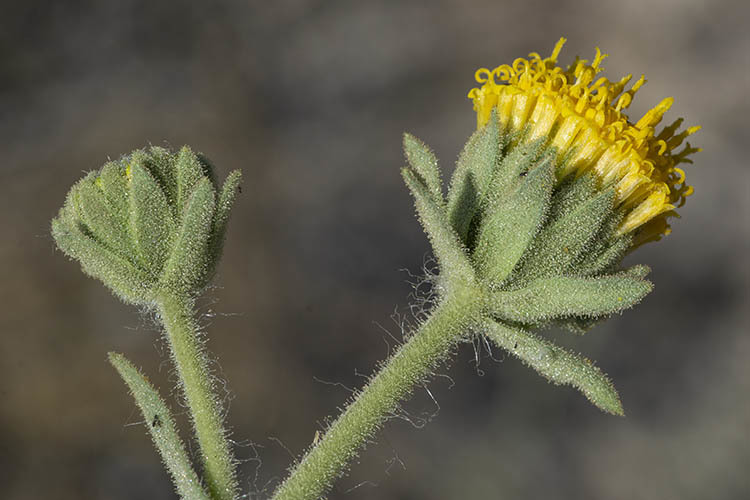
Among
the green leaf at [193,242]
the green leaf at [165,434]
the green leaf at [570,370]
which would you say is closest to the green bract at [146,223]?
the green leaf at [193,242]

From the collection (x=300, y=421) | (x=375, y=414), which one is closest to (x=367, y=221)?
(x=300, y=421)

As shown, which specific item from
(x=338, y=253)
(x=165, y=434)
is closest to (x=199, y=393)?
(x=165, y=434)

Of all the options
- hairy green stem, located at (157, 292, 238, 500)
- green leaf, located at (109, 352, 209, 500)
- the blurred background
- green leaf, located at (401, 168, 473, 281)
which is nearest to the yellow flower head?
green leaf, located at (401, 168, 473, 281)

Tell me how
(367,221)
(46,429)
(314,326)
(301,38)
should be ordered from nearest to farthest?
1. (46,429)
2. (314,326)
3. (367,221)
4. (301,38)

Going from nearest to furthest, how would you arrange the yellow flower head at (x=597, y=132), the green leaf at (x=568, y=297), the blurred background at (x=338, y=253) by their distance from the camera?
the green leaf at (x=568, y=297) → the yellow flower head at (x=597, y=132) → the blurred background at (x=338, y=253)

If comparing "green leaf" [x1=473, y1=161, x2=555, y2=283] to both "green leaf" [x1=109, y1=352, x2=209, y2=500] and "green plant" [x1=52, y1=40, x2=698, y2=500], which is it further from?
"green leaf" [x1=109, y1=352, x2=209, y2=500]

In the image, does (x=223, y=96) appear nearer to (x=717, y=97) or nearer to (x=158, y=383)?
(x=158, y=383)

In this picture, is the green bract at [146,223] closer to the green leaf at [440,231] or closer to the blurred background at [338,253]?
the green leaf at [440,231]

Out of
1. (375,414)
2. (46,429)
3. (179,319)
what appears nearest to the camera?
(375,414)
